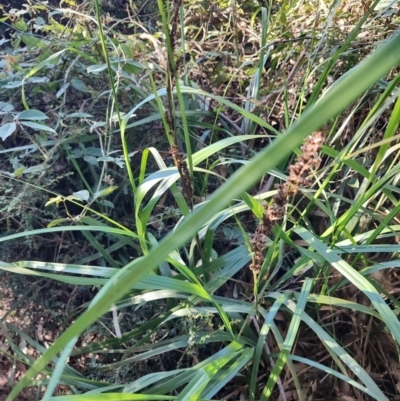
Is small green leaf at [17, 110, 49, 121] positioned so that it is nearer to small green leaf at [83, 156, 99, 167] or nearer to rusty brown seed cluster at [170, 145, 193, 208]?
small green leaf at [83, 156, 99, 167]

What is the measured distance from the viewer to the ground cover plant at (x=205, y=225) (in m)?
0.64

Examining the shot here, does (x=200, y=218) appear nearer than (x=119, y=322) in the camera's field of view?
Yes

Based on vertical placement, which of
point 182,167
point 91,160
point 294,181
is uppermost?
point 294,181

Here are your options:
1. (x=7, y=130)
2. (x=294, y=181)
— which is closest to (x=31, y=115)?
(x=7, y=130)

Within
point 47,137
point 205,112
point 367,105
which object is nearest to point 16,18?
point 47,137

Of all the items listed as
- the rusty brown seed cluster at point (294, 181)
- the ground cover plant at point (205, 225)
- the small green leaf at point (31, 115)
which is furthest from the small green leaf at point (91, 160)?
the rusty brown seed cluster at point (294, 181)

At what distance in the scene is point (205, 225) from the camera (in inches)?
26.0

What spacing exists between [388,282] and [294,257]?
17 centimetres

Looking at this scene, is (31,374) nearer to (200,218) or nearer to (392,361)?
(200,218)

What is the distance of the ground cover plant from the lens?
64 cm

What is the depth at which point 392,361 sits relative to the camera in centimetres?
75

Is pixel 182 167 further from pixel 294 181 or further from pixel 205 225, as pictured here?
pixel 294 181

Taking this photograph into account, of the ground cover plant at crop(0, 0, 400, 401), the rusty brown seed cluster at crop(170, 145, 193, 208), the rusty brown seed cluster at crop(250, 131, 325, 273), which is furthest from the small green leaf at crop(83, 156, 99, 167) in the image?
the rusty brown seed cluster at crop(250, 131, 325, 273)

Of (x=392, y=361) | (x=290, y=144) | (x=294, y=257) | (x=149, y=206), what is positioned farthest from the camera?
(x=294, y=257)
